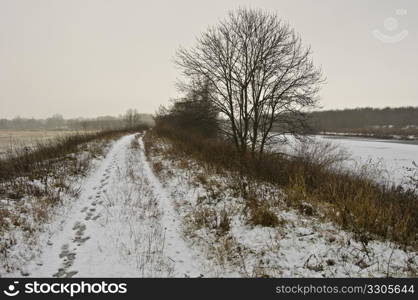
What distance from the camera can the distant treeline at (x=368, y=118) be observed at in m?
80.2

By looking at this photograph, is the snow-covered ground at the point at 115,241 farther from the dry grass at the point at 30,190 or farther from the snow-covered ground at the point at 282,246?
the snow-covered ground at the point at 282,246

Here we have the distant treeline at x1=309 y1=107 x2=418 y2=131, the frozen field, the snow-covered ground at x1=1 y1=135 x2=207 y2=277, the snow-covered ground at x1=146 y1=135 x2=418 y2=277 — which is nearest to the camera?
the snow-covered ground at x1=146 y1=135 x2=418 y2=277

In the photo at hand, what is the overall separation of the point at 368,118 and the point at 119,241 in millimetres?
111056

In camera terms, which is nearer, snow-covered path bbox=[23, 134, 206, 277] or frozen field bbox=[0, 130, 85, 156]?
snow-covered path bbox=[23, 134, 206, 277]

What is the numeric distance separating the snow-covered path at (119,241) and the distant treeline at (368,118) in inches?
3205

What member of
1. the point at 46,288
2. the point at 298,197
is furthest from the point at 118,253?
the point at 298,197

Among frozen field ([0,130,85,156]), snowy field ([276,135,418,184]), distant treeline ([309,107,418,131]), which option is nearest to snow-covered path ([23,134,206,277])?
frozen field ([0,130,85,156])

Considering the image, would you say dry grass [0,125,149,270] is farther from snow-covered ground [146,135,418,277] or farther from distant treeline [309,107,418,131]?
distant treeline [309,107,418,131]

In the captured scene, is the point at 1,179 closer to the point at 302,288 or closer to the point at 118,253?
the point at 118,253

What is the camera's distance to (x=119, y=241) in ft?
14.3

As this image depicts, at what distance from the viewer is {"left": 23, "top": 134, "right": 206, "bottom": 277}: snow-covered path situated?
3.51 metres

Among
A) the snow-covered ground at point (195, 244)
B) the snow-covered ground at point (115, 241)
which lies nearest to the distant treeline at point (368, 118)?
the snow-covered ground at point (195, 244)

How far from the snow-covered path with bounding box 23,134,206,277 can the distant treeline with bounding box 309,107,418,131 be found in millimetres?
81410

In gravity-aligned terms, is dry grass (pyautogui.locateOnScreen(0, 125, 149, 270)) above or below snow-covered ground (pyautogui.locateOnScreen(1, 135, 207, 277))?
above
